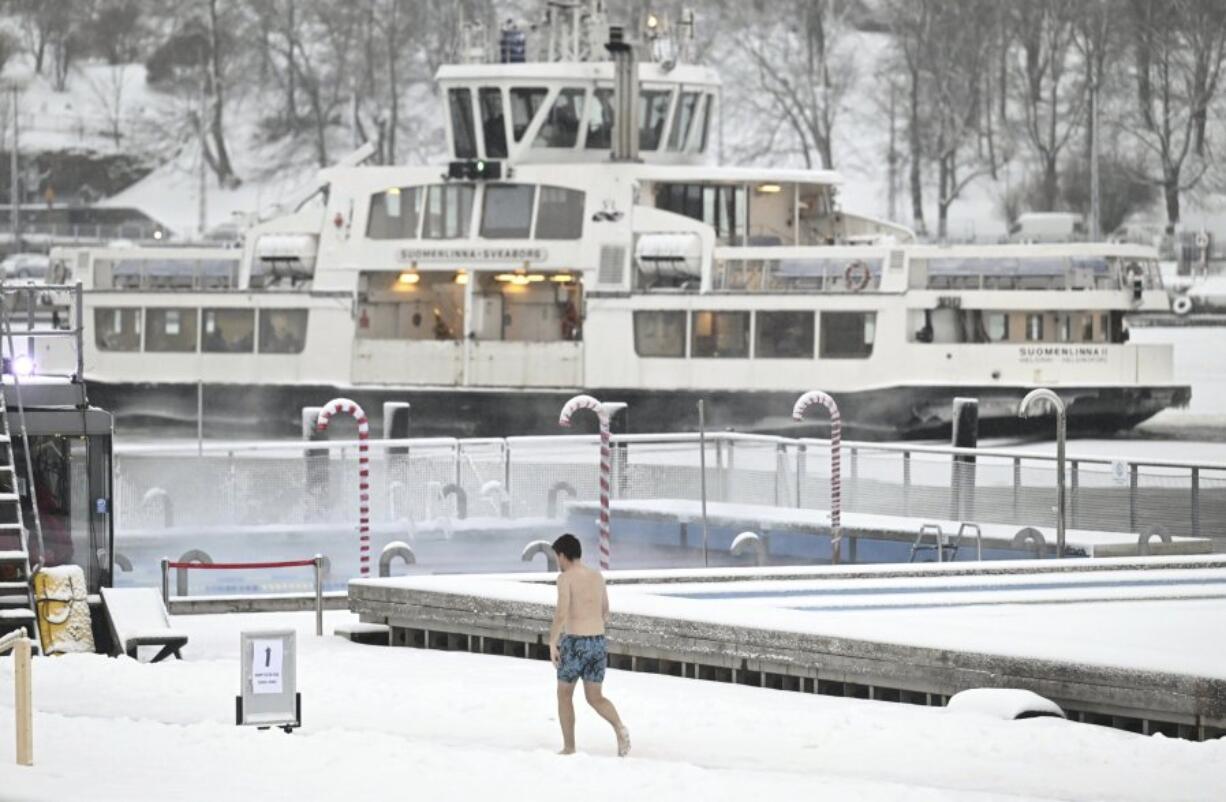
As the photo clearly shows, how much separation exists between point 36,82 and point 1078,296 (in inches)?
2455

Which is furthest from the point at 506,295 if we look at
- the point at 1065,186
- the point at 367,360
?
the point at 1065,186

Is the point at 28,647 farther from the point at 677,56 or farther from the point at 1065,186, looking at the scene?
the point at 1065,186

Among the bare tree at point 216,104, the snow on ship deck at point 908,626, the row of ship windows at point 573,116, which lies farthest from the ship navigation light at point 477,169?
the bare tree at point 216,104

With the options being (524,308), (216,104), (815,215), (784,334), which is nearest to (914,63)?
(216,104)

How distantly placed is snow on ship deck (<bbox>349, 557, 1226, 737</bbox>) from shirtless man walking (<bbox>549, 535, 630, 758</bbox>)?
2.28 metres

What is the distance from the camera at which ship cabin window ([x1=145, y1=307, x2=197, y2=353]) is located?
4419cm

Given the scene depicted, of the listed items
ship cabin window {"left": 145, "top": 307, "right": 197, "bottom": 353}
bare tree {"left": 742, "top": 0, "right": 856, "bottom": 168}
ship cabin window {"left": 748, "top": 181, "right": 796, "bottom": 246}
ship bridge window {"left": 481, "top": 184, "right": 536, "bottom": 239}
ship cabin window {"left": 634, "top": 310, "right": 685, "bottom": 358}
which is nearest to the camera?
ship cabin window {"left": 634, "top": 310, "right": 685, "bottom": 358}

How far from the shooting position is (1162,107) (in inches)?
3083

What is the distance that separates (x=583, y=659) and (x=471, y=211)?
28.7 metres

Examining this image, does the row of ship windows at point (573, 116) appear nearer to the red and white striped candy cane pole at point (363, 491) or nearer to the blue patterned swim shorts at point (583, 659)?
the red and white striped candy cane pole at point (363, 491)

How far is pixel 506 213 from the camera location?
42.1 m

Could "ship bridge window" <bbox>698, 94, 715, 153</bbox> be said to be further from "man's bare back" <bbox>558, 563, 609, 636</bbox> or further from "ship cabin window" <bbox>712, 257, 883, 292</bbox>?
"man's bare back" <bbox>558, 563, 609, 636</bbox>

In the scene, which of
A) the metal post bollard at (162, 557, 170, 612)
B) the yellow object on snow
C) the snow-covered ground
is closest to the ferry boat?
the metal post bollard at (162, 557, 170, 612)

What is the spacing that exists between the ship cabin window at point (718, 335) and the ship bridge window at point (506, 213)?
3.45 metres
